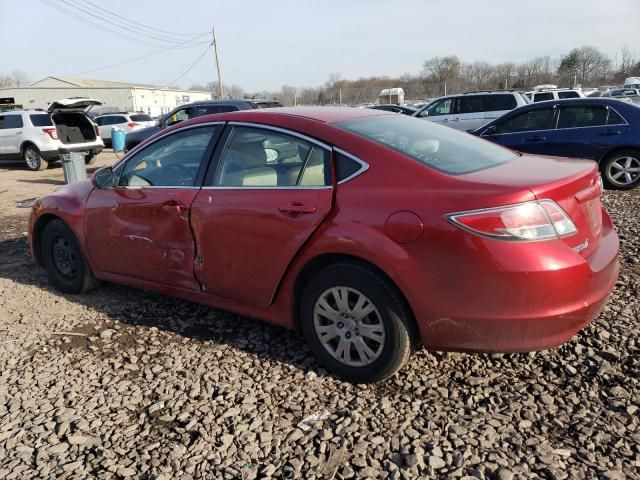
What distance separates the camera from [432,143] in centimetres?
318

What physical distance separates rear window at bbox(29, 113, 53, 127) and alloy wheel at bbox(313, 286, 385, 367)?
555 inches

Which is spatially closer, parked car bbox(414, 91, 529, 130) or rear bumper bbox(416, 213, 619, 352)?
rear bumper bbox(416, 213, 619, 352)

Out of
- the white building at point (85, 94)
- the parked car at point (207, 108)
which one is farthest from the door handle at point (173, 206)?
the white building at point (85, 94)

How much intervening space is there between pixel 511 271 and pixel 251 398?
1566mm

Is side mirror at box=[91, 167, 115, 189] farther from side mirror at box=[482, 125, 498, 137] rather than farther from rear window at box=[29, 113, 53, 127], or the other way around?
rear window at box=[29, 113, 53, 127]

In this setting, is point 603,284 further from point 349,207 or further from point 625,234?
point 625,234

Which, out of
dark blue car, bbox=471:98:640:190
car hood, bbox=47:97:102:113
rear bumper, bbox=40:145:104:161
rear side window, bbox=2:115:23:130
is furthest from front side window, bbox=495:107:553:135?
rear side window, bbox=2:115:23:130

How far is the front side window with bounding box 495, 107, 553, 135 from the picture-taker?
28.7 ft

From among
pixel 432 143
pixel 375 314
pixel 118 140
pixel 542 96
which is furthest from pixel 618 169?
pixel 118 140

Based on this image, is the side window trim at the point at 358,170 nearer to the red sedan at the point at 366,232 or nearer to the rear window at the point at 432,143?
the red sedan at the point at 366,232

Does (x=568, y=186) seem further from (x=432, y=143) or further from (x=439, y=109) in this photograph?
(x=439, y=109)

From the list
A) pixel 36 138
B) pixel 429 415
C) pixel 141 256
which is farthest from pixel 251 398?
pixel 36 138

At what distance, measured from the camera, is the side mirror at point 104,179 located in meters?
4.13

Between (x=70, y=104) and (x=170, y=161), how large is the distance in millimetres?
10704
